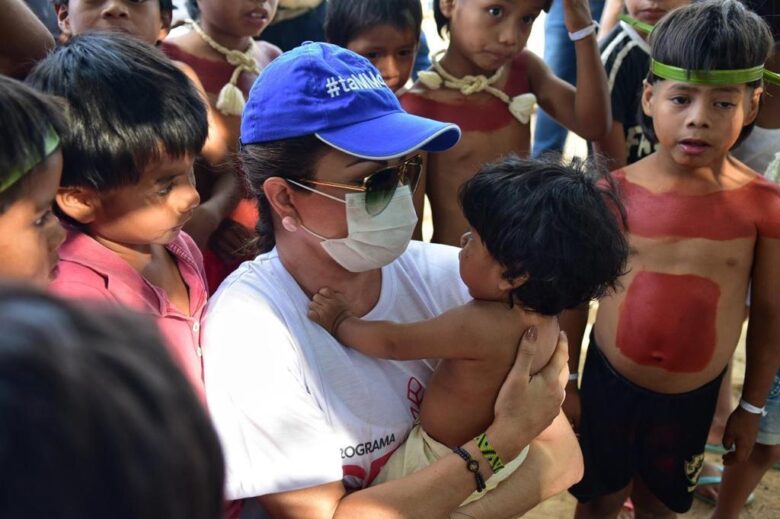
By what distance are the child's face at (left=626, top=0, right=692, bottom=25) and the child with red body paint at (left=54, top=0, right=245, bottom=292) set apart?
2176 millimetres

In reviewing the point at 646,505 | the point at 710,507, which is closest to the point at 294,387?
the point at 646,505

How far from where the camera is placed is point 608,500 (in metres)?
3.18

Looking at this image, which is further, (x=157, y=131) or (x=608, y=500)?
(x=608, y=500)

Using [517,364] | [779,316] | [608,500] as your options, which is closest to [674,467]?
[608,500]

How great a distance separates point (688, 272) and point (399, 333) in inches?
54.6

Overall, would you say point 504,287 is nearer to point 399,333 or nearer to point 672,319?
point 399,333

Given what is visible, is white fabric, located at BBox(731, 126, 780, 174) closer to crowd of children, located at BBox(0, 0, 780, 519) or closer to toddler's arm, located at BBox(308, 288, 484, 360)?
crowd of children, located at BBox(0, 0, 780, 519)

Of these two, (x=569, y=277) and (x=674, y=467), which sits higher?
(x=569, y=277)

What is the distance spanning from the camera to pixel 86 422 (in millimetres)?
612

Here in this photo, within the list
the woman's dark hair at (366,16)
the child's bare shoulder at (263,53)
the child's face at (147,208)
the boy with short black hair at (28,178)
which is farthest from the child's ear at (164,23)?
the boy with short black hair at (28,178)

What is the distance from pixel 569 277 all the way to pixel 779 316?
121cm

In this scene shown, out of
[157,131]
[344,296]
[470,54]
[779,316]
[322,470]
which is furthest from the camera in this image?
[470,54]

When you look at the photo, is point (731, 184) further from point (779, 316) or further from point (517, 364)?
point (517, 364)

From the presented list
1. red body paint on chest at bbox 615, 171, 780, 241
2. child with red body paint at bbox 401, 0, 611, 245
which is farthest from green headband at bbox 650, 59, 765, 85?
child with red body paint at bbox 401, 0, 611, 245
